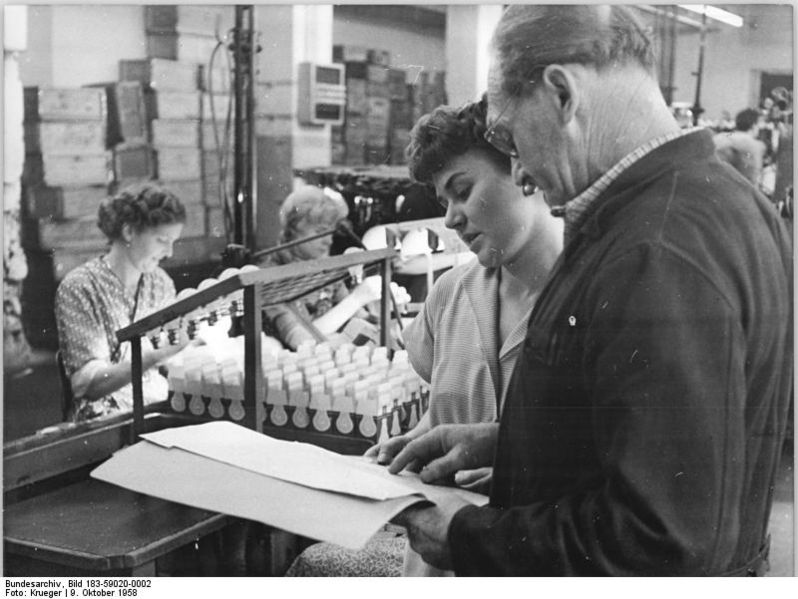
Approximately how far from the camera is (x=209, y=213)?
63.6 inches

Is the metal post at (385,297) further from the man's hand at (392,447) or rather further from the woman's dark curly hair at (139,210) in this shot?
the woman's dark curly hair at (139,210)

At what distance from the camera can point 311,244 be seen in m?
1.62

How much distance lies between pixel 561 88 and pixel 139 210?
792 millimetres

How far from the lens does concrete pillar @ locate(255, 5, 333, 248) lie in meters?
1.62

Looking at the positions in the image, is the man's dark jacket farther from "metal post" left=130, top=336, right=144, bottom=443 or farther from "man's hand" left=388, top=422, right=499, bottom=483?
"metal post" left=130, top=336, right=144, bottom=443

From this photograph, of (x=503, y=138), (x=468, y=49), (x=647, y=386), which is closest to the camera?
(x=647, y=386)

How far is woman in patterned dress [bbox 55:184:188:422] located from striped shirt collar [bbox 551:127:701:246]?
0.71 meters

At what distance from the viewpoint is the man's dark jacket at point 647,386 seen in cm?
131

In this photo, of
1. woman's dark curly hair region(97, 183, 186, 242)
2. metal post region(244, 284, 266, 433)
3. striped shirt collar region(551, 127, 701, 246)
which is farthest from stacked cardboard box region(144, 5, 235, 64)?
striped shirt collar region(551, 127, 701, 246)

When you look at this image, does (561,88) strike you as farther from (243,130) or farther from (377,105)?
(243,130)

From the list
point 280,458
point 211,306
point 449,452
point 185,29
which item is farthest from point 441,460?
point 185,29

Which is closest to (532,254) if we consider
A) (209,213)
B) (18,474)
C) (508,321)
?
(508,321)

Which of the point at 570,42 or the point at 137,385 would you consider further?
the point at 137,385

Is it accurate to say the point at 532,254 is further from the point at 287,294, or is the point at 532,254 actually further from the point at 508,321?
the point at 287,294
